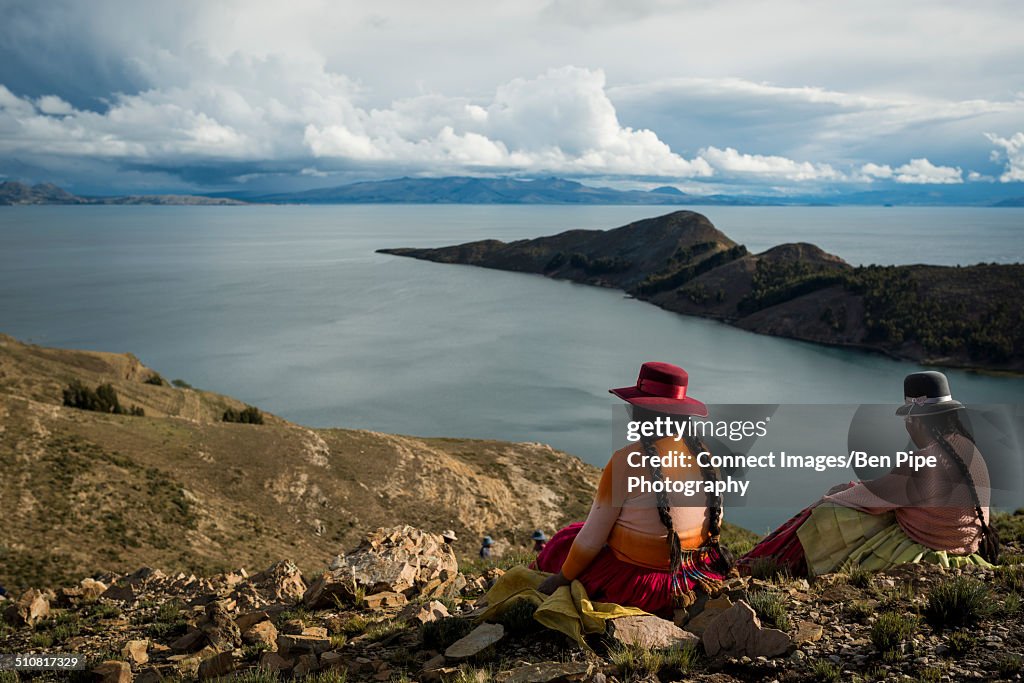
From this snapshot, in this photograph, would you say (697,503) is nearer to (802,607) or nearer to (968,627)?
(802,607)

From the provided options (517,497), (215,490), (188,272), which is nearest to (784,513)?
(517,497)

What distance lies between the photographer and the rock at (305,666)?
18.8 ft

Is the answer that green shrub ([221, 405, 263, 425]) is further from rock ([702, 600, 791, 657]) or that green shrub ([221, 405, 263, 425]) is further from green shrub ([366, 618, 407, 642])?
rock ([702, 600, 791, 657])

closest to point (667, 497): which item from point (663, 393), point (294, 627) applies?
point (663, 393)

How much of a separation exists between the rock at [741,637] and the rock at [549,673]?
983mm

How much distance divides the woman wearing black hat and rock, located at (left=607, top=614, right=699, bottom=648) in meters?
2.33

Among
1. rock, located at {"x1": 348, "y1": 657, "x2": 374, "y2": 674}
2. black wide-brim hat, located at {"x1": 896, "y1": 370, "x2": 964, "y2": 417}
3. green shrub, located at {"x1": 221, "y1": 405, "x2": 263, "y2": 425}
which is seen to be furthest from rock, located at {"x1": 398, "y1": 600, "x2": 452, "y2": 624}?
green shrub, located at {"x1": 221, "y1": 405, "x2": 263, "y2": 425}

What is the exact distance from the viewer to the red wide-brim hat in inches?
205

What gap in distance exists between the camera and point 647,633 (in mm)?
5234

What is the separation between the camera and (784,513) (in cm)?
3909

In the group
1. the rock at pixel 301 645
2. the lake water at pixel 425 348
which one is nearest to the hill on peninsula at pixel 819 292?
the lake water at pixel 425 348

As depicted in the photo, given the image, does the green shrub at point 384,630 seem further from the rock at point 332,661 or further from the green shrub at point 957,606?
the green shrub at point 957,606

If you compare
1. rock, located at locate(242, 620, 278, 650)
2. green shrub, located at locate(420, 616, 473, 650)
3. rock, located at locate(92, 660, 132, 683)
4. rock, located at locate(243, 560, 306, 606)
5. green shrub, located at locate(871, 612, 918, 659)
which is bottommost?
rock, located at locate(243, 560, 306, 606)

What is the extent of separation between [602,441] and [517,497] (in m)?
20.5
